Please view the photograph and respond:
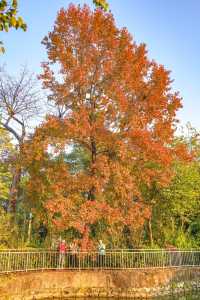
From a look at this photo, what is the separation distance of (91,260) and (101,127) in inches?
274

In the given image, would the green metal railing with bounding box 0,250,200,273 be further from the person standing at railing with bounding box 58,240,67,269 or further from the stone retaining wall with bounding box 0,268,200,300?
the stone retaining wall with bounding box 0,268,200,300

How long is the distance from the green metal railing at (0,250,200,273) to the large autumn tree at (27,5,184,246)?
4.55ft

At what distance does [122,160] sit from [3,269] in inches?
315

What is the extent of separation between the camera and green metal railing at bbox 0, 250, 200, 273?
16877 mm

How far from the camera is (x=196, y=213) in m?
27.2

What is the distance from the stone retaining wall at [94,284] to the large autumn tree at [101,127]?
2.28 metres

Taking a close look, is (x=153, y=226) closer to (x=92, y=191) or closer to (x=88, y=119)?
(x=92, y=191)

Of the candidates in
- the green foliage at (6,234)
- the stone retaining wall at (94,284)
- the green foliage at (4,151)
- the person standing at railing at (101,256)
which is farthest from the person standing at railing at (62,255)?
the green foliage at (4,151)

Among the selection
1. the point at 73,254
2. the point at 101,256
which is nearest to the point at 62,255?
the point at 73,254

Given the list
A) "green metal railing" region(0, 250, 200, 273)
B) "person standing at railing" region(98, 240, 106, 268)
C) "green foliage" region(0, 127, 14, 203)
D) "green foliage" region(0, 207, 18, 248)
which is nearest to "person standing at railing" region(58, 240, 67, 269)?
"green metal railing" region(0, 250, 200, 273)

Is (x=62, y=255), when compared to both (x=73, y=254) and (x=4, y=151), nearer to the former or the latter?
(x=73, y=254)

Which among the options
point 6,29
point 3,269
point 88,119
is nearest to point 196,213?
point 88,119

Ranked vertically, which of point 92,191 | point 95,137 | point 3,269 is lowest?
point 3,269

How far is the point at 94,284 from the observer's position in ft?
58.6
